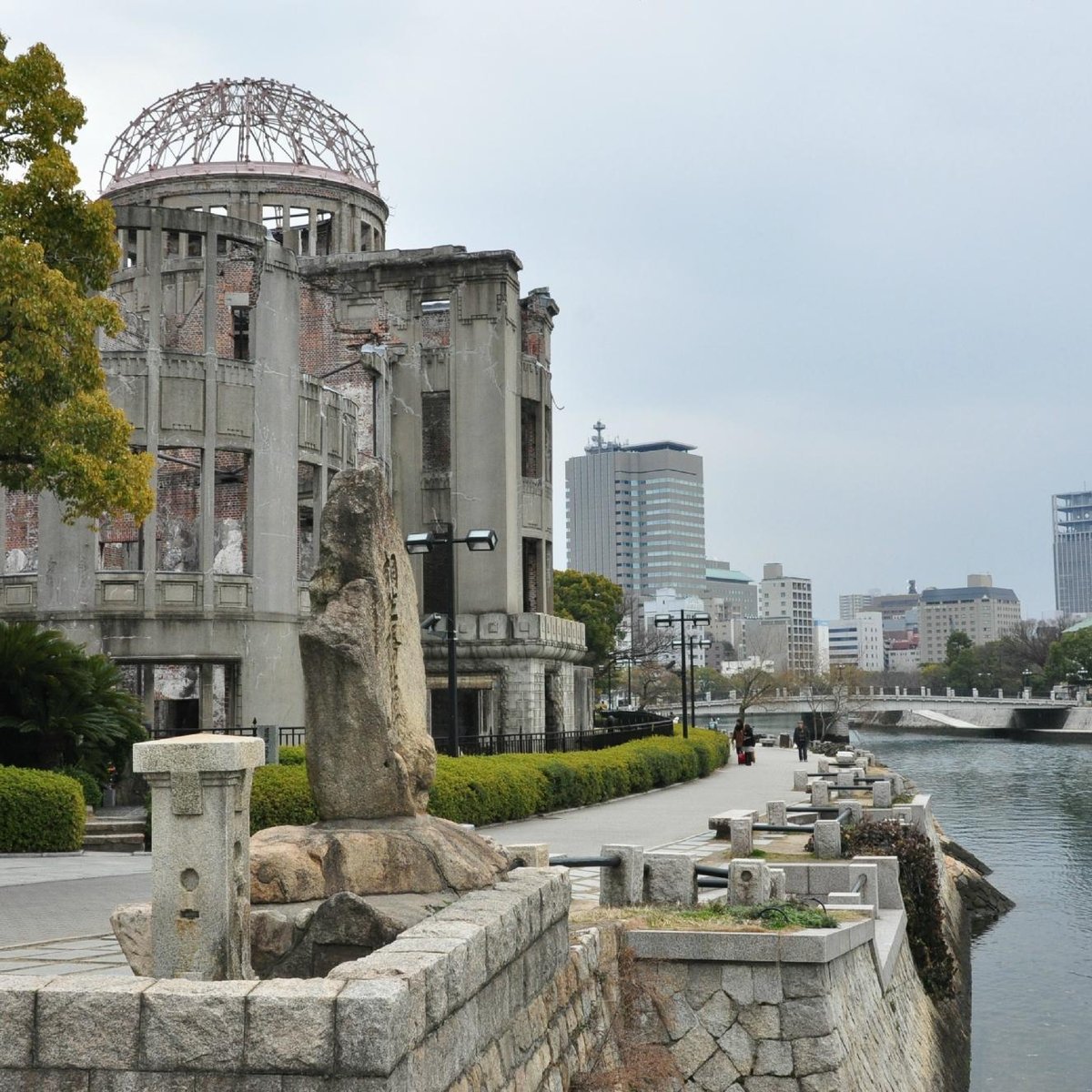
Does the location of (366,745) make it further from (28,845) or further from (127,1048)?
(28,845)

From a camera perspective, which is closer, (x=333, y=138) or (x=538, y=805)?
(x=538, y=805)

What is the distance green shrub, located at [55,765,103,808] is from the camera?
19812 mm

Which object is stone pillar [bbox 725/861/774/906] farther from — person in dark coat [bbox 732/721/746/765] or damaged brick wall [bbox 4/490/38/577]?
person in dark coat [bbox 732/721/746/765]

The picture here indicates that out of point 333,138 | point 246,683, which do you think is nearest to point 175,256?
point 333,138

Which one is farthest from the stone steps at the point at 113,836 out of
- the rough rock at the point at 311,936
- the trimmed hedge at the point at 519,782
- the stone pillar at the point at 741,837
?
the rough rock at the point at 311,936

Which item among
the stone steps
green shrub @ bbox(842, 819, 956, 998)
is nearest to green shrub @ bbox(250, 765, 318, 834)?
the stone steps

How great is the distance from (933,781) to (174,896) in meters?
53.0

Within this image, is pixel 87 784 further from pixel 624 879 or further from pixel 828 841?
pixel 624 879

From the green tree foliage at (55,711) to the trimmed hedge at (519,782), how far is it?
102 inches

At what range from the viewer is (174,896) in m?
6.28

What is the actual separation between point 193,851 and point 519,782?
57.2 feet

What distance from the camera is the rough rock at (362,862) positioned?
785 cm

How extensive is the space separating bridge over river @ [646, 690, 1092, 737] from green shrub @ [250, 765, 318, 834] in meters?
80.4

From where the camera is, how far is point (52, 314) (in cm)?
1689
